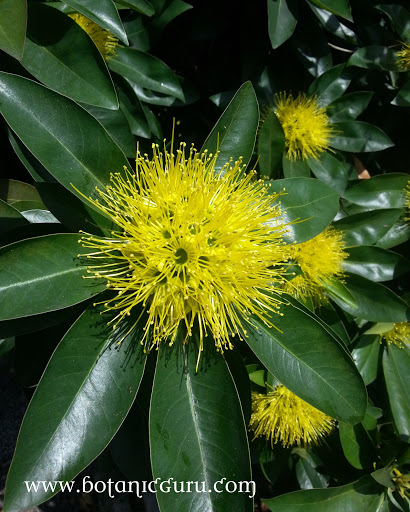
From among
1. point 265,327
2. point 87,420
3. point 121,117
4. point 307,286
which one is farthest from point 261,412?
point 121,117

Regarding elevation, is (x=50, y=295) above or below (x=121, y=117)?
below

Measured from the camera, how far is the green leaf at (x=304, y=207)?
4.74 ft

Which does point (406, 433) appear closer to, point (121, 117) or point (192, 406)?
point (192, 406)

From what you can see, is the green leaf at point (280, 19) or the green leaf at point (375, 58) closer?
the green leaf at point (280, 19)

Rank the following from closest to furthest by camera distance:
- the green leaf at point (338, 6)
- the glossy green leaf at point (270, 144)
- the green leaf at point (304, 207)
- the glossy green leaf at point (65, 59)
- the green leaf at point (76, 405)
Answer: the green leaf at point (76, 405)
the glossy green leaf at point (65, 59)
the green leaf at point (304, 207)
the green leaf at point (338, 6)
the glossy green leaf at point (270, 144)

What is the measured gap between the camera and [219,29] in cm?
204

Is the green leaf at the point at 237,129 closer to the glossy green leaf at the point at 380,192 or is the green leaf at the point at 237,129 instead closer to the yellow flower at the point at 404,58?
the glossy green leaf at the point at 380,192

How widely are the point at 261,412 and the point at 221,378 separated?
30.9 inches

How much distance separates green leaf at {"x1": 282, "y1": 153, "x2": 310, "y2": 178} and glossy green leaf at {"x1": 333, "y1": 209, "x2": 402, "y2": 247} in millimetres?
287

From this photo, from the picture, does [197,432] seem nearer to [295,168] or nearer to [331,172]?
[295,168]

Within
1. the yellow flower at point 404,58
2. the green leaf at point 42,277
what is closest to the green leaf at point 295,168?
the yellow flower at point 404,58

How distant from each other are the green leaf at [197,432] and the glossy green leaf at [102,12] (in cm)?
96

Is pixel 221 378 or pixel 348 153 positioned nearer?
pixel 221 378

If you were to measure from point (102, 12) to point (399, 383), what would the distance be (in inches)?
78.0
